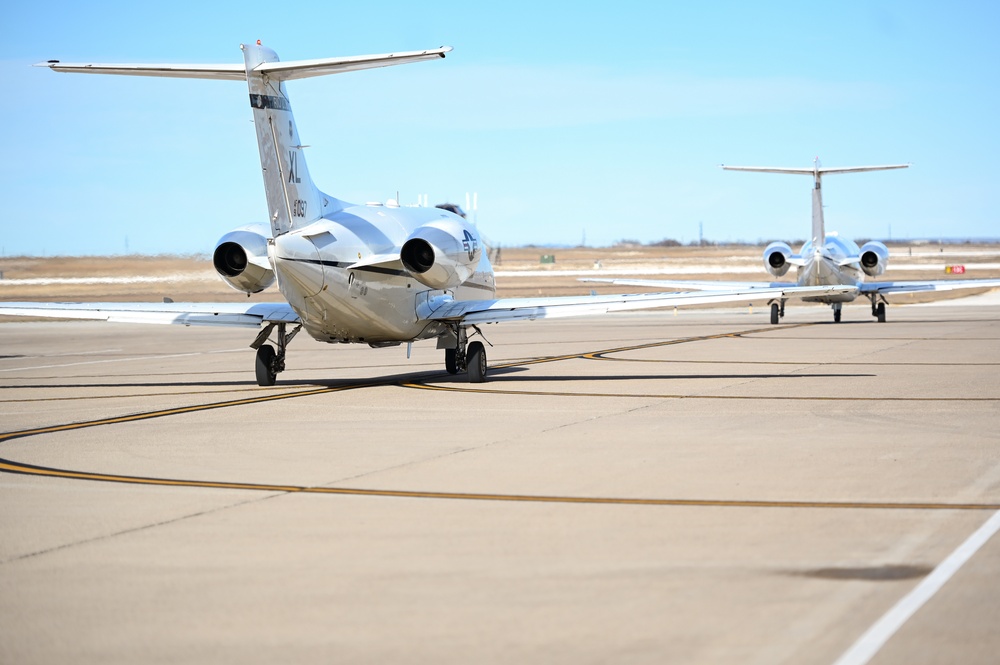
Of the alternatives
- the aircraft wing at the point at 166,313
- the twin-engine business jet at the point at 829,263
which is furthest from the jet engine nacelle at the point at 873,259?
the aircraft wing at the point at 166,313

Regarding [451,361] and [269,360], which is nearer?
[269,360]

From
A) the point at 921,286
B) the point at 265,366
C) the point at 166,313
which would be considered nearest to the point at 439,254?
the point at 265,366

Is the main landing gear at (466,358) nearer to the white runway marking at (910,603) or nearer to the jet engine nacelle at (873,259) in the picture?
the white runway marking at (910,603)

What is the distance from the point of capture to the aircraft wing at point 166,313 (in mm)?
25000

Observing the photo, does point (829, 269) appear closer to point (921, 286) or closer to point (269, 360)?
point (921, 286)

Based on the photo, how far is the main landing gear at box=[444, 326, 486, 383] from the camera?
82.0ft

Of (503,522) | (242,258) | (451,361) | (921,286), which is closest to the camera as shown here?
(503,522)

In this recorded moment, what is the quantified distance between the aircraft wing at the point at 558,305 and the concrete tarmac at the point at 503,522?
1884mm

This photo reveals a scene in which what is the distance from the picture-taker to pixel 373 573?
8.46 meters

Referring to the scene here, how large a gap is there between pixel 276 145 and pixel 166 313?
19.5 feet

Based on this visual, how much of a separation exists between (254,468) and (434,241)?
33.9 ft

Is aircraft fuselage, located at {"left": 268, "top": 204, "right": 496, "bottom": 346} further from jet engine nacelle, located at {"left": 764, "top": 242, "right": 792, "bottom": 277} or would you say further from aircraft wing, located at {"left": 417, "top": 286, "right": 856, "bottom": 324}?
jet engine nacelle, located at {"left": 764, "top": 242, "right": 792, "bottom": 277}

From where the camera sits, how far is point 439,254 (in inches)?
911

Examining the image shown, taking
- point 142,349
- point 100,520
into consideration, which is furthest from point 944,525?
point 142,349
